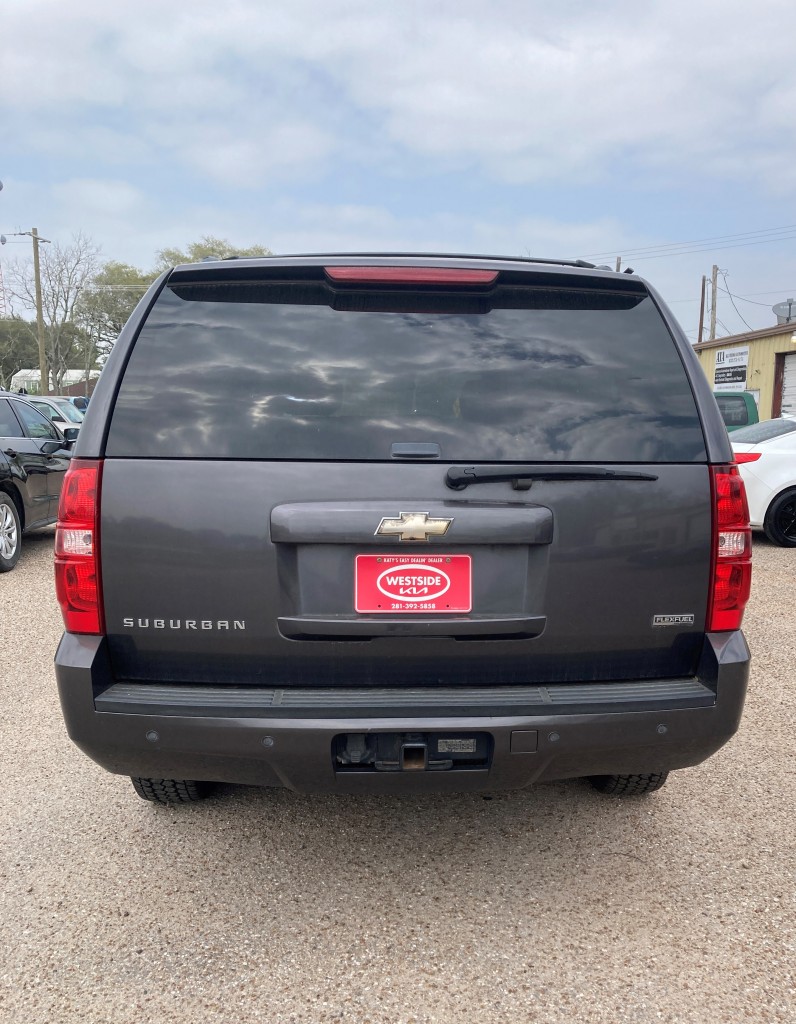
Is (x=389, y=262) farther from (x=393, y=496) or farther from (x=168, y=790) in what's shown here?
(x=168, y=790)

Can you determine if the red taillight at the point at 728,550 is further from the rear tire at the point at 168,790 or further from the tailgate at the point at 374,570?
the rear tire at the point at 168,790

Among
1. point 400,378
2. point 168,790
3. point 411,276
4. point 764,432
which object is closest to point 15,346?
point 764,432

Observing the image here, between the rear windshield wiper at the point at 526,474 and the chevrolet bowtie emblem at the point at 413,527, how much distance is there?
11cm

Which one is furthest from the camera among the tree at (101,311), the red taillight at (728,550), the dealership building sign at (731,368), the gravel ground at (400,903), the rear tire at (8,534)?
the tree at (101,311)

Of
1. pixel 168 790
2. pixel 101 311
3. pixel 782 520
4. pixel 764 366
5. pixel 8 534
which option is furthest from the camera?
pixel 101 311

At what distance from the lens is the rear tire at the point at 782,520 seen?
8.62m

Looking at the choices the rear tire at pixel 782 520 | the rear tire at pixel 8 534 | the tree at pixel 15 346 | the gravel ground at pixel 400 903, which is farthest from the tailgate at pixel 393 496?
the tree at pixel 15 346

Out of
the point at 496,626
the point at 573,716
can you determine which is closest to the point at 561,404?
the point at 496,626

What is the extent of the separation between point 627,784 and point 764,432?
7.53m

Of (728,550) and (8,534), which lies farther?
(8,534)

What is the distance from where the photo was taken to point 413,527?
205 cm

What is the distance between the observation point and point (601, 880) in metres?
2.57

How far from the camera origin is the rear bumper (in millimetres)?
2070

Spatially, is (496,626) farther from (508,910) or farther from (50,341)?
(50,341)
